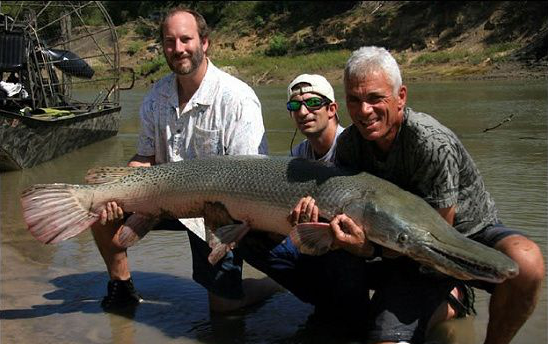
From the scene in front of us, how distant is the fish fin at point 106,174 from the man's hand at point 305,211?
3.94 ft

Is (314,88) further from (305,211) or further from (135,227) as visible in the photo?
(135,227)

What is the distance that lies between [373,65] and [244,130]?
1296 millimetres

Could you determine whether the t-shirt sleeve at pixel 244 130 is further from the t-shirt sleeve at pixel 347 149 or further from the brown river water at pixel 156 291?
the brown river water at pixel 156 291

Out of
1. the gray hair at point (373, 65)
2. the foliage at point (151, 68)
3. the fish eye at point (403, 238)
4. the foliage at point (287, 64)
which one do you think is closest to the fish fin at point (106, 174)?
the gray hair at point (373, 65)

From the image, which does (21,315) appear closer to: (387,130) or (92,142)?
(387,130)

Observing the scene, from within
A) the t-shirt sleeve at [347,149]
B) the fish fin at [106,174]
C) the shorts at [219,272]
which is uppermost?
the t-shirt sleeve at [347,149]

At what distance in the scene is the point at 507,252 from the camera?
135 inches

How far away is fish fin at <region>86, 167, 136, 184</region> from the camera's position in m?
4.34

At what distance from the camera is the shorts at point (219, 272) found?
4.42 m

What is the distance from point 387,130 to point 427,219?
487mm

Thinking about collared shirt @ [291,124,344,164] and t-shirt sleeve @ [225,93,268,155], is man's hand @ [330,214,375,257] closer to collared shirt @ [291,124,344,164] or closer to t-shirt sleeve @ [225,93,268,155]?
collared shirt @ [291,124,344,164]

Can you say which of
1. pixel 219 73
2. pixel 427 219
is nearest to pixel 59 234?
pixel 219 73

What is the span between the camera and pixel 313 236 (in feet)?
11.5

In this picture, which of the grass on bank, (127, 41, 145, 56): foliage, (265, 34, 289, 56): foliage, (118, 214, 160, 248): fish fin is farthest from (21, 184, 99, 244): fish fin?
(127, 41, 145, 56): foliage
